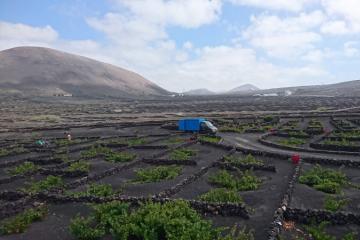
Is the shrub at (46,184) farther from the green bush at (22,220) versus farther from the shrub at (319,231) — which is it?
the shrub at (319,231)

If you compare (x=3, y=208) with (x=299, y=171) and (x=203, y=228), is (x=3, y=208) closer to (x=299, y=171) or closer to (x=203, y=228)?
(x=203, y=228)

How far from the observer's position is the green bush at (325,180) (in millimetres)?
25875

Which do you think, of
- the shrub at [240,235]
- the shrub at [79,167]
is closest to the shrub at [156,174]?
the shrub at [79,167]

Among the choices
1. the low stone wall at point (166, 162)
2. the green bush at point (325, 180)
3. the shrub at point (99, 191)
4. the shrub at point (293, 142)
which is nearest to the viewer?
the shrub at point (99, 191)

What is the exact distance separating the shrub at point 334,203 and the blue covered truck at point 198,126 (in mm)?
33363

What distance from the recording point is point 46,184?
2898 cm

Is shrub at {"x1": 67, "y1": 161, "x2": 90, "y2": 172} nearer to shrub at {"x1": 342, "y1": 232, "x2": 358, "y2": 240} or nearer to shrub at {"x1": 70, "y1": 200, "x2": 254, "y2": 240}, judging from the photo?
shrub at {"x1": 70, "y1": 200, "x2": 254, "y2": 240}

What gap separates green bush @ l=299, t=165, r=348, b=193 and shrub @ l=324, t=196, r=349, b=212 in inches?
75.6

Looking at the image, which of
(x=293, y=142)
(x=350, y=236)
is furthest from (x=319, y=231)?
(x=293, y=142)

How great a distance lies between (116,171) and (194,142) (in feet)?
54.5

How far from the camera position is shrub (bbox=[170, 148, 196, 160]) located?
38062 mm

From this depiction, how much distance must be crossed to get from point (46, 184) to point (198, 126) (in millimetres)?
32628

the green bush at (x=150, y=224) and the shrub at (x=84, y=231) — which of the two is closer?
the green bush at (x=150, y=224)

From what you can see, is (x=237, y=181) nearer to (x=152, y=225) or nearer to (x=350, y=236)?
(x=350, y=236)
